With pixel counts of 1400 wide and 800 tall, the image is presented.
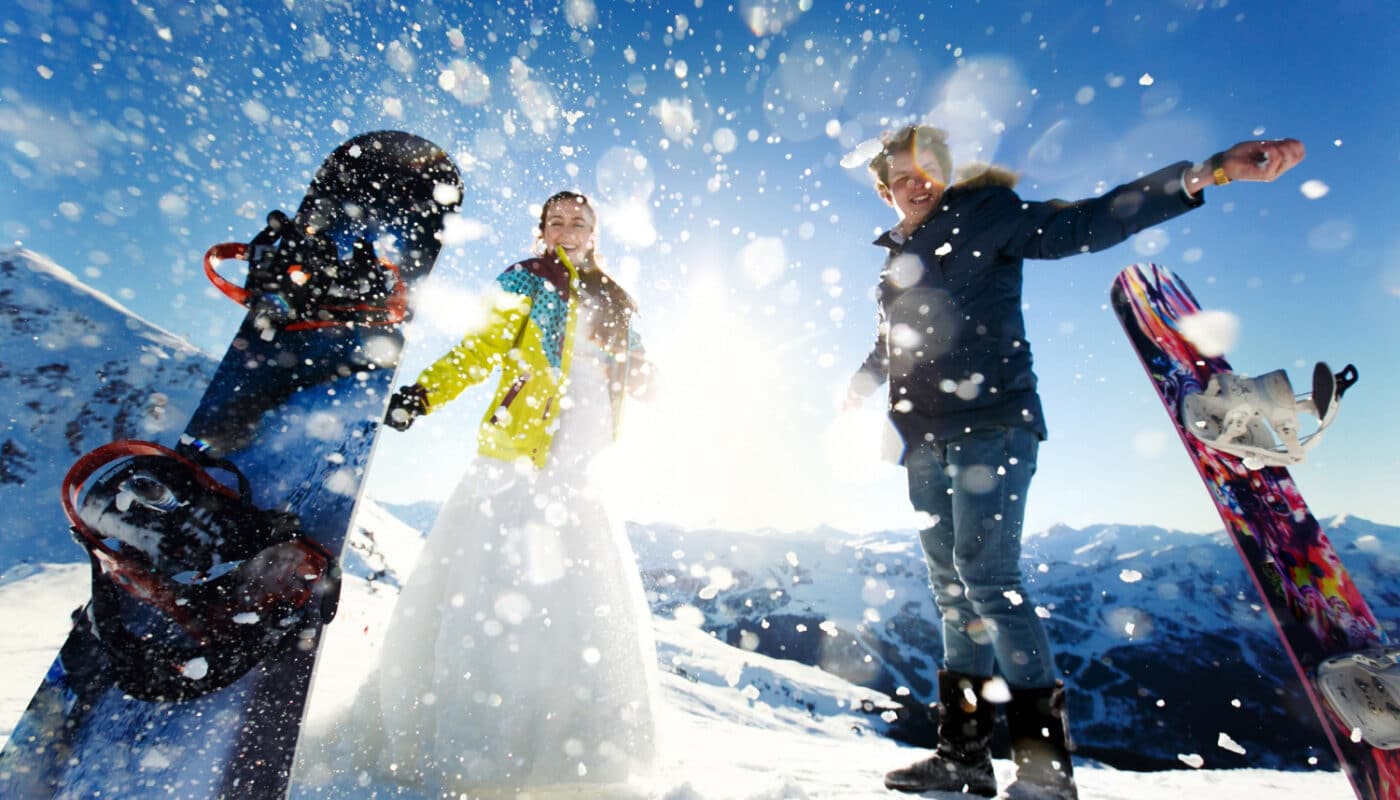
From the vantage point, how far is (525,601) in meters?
1.90

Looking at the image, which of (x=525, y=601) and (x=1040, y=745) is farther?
(x=525, y=601)

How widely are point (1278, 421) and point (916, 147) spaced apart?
77.3 inches

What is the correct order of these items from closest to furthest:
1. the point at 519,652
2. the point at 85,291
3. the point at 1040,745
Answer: the point at 1040,745
the point at 519,652
the point at 85,291

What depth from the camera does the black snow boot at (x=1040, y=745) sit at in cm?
168

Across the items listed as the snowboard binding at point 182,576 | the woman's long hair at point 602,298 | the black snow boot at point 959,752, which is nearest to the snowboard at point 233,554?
the snowboard binding at point 182,576

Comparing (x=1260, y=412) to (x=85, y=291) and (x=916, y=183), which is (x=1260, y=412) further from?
(x=85, y=291)

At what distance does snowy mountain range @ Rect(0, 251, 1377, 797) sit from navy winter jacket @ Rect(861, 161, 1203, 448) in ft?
9.06

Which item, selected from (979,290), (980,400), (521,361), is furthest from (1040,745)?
(521,361)

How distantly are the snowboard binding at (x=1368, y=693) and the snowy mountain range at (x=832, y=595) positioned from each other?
3980mm

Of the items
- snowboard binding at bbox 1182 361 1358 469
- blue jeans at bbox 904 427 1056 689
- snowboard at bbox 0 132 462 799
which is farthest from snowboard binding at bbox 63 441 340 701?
snowboard binding at bbox 1182 361 1358 469

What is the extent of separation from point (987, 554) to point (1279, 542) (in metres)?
1.94

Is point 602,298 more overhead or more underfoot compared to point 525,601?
more overhead

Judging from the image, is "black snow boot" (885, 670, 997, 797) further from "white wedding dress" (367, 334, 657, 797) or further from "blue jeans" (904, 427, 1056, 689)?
"white wedding dress" (367, 334, 657, 797)

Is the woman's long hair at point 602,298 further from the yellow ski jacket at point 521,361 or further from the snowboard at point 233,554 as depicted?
the snowboard at point 233,554
